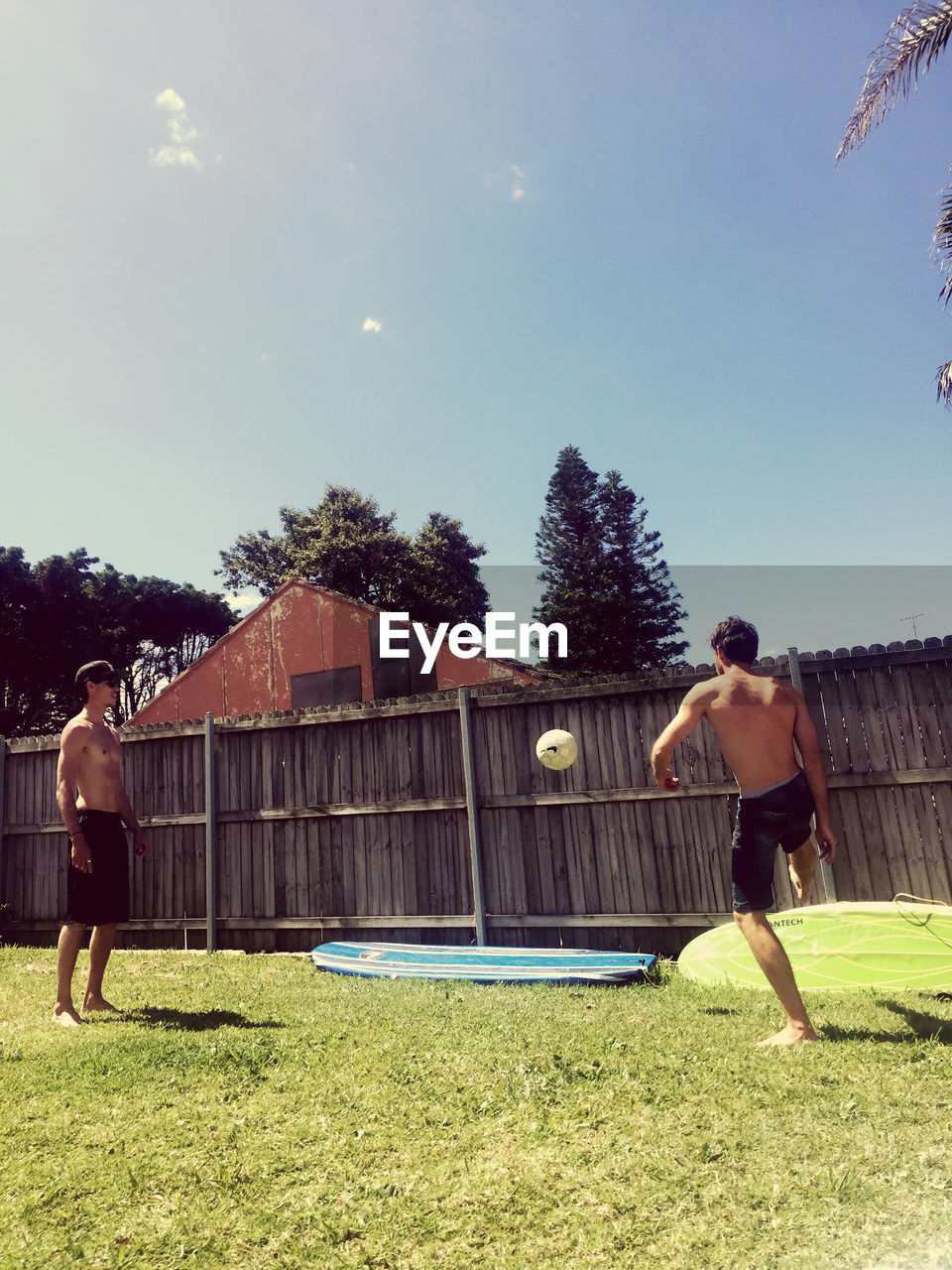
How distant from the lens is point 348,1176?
2.14 m

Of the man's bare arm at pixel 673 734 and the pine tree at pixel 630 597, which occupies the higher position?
the pine tree at pixel 630 597

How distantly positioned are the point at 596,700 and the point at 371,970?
256 centimetres

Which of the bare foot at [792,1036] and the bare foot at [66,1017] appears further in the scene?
the bare foot at [66,1017]

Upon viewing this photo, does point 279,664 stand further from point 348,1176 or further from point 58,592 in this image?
point 348,1176

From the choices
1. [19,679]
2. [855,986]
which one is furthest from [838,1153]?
[19,679]

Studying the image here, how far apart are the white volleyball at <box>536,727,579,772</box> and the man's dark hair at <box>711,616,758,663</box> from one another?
2.25 meters

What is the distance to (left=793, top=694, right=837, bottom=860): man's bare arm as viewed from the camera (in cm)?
334

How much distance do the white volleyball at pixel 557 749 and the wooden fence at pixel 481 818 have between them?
0.33ft

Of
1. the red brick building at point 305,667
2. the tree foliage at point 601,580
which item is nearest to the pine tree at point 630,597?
the tree foliage at point 601,580

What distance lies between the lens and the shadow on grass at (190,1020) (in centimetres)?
379

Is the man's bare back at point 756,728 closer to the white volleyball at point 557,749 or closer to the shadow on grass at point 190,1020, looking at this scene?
the white volleyball at point 557,749

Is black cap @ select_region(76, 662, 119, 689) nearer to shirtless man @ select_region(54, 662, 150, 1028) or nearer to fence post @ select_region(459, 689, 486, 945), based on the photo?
shirtless man @ select_region(54, 662, 150, 1028)

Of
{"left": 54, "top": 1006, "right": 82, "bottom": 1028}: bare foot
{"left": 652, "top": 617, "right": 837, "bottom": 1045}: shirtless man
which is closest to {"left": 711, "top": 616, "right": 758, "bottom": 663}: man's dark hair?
{"left": 652, "top": 617, "right": 837, "bottom": 1045}: shirtless man

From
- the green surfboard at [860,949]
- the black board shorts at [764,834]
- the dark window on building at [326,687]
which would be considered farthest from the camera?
the dark window on building at [326,687]
